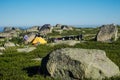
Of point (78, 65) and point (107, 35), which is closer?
point (78, 65)

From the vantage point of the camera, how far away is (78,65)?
22.5 metres

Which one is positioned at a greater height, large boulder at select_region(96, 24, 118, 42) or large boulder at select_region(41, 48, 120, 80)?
large boulder at select_region(41, 48, 120, 80)

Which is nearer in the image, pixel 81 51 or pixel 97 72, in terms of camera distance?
pixel 97 72

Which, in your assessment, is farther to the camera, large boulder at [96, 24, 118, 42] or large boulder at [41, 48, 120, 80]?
large boulder at [96, 24, 118, 42]

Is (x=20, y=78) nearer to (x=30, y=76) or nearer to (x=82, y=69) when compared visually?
(x=30, y=76)

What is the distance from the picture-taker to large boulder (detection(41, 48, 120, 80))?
887 inches

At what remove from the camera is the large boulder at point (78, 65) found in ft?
73.9

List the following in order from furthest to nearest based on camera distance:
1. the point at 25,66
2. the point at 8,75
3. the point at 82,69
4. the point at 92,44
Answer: the point at 92,44, the point at 25,66, the point at 8,75, the point at 82,69

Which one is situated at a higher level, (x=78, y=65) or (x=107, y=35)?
(x=78, y=65)

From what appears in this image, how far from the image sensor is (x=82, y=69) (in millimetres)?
22406

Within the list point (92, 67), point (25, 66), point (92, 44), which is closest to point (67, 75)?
point (92, 67)

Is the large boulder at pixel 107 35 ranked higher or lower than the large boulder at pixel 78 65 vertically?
lower

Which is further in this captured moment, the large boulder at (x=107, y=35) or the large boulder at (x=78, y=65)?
the large boulder at (x=107, y=35)

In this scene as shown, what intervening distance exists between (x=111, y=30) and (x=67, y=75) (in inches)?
1533
